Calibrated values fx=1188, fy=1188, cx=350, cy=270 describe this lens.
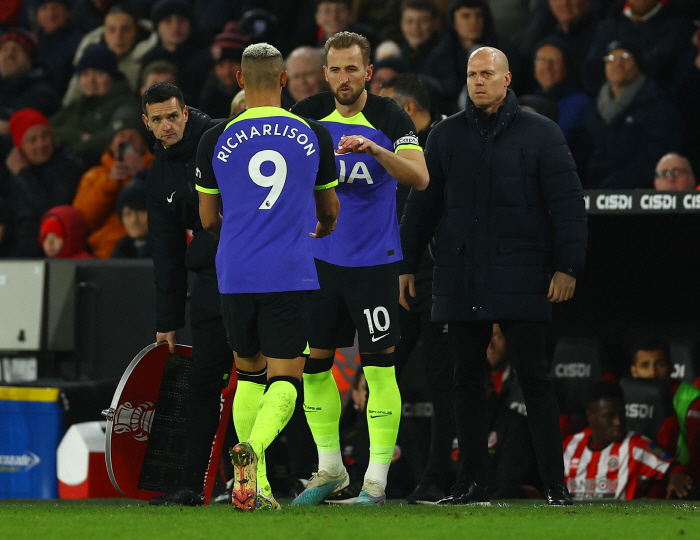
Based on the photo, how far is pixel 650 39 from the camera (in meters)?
9.27

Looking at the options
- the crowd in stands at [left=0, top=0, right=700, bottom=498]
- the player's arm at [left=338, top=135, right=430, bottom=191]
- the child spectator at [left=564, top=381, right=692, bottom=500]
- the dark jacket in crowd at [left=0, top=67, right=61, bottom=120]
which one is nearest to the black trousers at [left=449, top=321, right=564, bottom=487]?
the player's arm at [left=338, top=135, right=430, bottom=191]

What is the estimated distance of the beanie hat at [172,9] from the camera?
11648 mm

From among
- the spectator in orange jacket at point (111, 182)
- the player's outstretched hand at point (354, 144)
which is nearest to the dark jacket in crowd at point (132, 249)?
the spectator in orange jacket at point (111, 182)

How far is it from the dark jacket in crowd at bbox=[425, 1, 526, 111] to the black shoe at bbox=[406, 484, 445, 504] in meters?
4.38

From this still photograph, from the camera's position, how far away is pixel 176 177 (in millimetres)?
5723

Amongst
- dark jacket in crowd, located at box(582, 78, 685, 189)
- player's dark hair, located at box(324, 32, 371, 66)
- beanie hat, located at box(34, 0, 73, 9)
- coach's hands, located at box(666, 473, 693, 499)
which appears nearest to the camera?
player's dark hair, located at box(324, 32, 371, 66)

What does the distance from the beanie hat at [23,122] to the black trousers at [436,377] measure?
18.9ft

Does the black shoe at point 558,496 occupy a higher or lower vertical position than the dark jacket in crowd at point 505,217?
lower

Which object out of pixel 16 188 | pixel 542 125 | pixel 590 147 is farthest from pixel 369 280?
pixel 16 188

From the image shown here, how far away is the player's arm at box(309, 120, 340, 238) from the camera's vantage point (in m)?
4.98

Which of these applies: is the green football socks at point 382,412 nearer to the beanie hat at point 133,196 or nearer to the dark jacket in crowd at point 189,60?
the beanie hat at point 133,196

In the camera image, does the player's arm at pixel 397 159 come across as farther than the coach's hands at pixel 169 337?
No

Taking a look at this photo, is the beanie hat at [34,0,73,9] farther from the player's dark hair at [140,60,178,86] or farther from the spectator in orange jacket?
the spectator in orange jacket

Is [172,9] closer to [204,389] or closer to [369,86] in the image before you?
[369,86]
